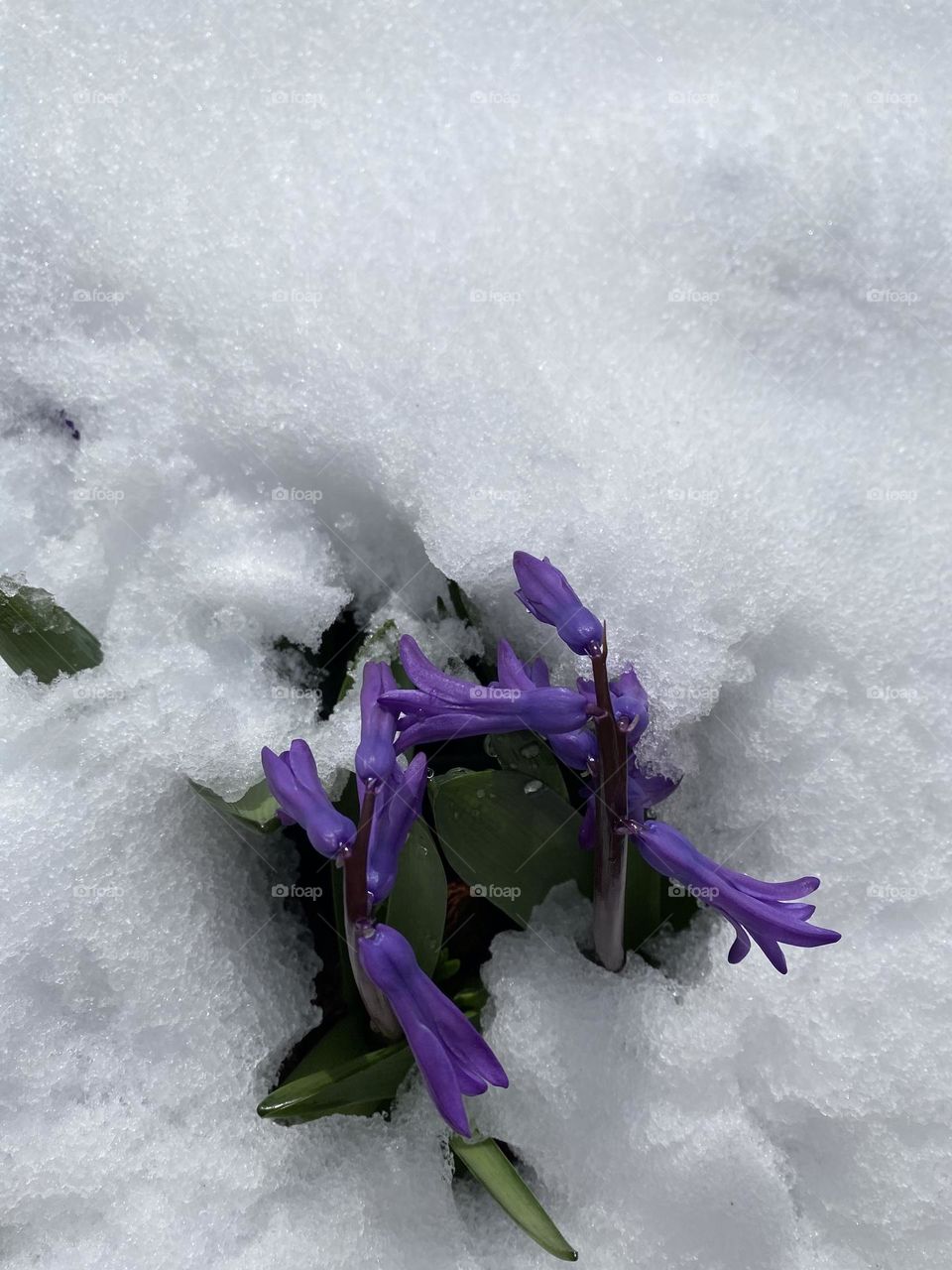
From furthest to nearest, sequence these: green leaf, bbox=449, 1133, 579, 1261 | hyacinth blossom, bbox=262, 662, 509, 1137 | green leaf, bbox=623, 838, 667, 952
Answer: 1. green leaf, bbox=623, 838, 667, 952
2. green leaf, bbox=449, 1133, 579, 1261
3. hyacinth blossom, bbox=262, 662, 509, 1137

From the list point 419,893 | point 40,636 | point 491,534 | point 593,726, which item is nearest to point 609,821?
point 593,726

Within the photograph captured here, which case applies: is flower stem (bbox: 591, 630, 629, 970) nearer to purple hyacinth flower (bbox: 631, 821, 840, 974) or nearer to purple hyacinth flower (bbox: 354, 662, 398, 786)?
purple hyacinth flower (bbox: 631, 821, 840, 974)

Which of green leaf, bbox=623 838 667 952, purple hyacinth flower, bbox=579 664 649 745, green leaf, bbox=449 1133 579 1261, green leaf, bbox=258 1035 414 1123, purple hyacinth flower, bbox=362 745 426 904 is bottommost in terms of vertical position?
green leaf, bbox=449 1133 579 1261

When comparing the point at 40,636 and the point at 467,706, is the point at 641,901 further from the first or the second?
the point at 40,636

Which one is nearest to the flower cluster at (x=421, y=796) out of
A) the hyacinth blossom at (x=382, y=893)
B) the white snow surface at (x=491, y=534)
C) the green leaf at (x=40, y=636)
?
the hyacinth blossom at (x=382, y=893)

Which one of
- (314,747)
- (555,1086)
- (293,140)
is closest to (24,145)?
(293,140)

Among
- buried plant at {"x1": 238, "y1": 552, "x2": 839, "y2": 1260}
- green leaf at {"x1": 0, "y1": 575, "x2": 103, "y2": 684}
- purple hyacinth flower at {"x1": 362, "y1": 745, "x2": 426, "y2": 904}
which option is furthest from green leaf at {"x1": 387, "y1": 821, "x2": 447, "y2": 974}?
green leaf at {"x1": 0, "y1": 575, "x2": 103, "y2": 684}
